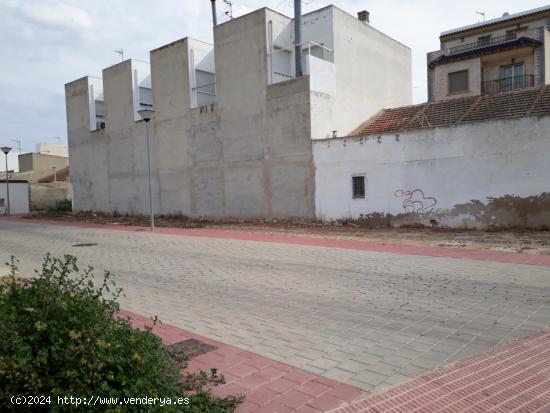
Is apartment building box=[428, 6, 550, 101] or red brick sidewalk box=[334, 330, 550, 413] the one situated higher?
apartment building box=[428, 6, 550, 101]

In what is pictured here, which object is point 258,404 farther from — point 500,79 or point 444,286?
point 500,79

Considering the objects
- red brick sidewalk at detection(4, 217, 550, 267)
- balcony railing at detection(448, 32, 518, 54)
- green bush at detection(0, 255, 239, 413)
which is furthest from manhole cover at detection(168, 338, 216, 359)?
balcony railing at detection(448, 32, 518, 54)

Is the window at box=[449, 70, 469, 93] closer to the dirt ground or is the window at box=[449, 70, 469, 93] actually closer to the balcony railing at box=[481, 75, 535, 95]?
the balcony railing at box=[481, 75, 535, 95]

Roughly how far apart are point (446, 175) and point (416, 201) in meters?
1.53

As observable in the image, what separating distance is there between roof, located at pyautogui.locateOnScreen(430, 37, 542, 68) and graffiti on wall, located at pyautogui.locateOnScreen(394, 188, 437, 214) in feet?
67.4

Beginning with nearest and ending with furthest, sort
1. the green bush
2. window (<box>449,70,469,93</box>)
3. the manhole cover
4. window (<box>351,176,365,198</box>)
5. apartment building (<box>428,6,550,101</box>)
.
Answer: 1. the green bush
2. the manhole cover
3. window (<box>351,176,365,198</box>)
4. apartment building (<box>428,6,550,101</box>)
5. window (<box>449,70,469,93</box>)

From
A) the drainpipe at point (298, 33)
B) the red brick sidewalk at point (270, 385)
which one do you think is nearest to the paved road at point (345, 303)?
the red brick sidewalk at point (270, 385)

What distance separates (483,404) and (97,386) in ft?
9.38

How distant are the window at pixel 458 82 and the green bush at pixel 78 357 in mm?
34625

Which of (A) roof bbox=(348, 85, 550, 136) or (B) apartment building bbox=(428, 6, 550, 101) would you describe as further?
(B) apartment building bbox=(428, 6, 550, 101)

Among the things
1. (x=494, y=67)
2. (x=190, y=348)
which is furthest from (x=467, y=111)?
(x=494, y=67)

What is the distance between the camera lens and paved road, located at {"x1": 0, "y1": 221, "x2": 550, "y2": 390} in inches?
171

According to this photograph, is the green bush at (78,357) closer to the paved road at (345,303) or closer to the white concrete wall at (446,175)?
the paved road at (345,303)

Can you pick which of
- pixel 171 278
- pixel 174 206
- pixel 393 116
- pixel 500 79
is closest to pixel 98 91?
pixel 174 206
